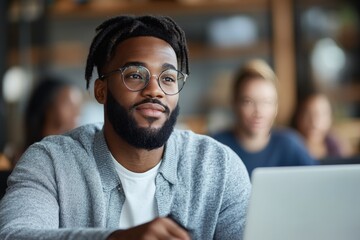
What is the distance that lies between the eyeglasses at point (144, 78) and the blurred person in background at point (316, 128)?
110 inches

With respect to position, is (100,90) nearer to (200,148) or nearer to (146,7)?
(200,148)

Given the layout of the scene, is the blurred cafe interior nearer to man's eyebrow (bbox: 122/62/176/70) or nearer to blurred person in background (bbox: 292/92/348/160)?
blurred person in background (bbox: 292/92/348/160)

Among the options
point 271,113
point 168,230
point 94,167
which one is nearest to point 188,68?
point 94,167

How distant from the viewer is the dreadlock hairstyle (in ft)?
5.60

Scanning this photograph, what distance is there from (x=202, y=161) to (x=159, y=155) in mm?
94

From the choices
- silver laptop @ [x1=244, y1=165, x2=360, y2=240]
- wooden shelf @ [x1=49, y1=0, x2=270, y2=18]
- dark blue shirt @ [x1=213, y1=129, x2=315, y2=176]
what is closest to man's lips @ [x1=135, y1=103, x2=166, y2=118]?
silver laptop @ [x1=244, y1=165, x2=360, y2=240]

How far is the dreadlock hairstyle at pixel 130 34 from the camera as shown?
171 cm

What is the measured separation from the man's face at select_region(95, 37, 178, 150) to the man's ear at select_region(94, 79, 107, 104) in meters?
0.04

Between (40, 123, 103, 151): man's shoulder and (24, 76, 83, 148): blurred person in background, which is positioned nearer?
(40, 123, 103, 151): man's shoulder

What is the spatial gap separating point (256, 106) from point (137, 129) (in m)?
1.42

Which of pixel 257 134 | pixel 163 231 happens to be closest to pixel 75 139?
pixel 163 231

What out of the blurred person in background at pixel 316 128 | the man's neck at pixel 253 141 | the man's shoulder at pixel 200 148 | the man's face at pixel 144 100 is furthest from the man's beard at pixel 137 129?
the blurred person in background at pixel 316 128

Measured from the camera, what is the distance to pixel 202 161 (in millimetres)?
1780

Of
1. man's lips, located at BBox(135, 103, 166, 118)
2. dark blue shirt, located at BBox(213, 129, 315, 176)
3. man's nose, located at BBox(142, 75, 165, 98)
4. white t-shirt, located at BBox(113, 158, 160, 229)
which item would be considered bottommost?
dark blue shirt, located at BBox(213, 129, 315, 176)
